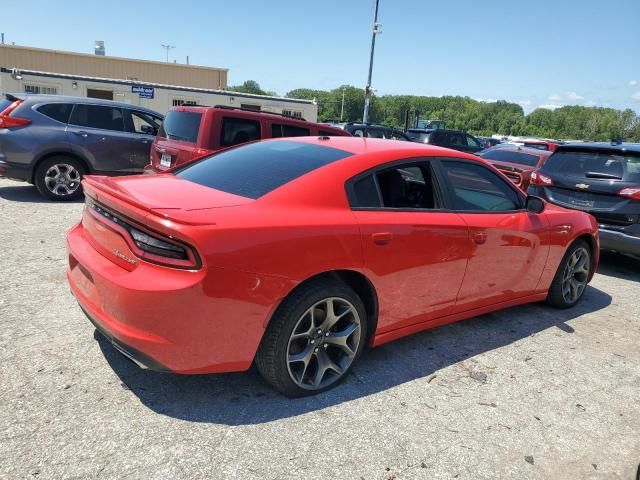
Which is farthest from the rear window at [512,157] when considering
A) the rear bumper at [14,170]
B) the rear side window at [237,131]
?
the rear bumper at [14,170]

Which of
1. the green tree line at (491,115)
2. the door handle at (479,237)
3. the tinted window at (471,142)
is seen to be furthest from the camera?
the green tree line at (491,115)

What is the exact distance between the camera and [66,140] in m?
7.83

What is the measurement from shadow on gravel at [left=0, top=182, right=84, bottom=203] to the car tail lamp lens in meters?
6.28

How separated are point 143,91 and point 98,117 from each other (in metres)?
16.7

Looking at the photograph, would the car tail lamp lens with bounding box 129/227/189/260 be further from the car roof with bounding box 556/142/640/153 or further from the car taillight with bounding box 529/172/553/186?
the car roof with bounding box 556/142/640/153

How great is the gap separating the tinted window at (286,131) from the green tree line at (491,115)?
77768 millimetres

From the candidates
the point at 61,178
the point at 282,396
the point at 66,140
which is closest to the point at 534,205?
the point at 282,396

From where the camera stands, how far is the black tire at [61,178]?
777 centimetres

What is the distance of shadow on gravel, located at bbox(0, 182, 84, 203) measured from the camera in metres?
7.80

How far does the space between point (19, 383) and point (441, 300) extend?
2.68 metres

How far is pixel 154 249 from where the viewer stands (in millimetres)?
2477

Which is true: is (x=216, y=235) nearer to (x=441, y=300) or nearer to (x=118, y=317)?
(x=118, y=317)

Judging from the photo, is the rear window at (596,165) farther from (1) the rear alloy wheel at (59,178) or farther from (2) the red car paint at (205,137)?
(1) the rear alloy wheel at (59,178)

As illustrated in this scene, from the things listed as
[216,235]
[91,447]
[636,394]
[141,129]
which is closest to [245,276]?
[216,235]
